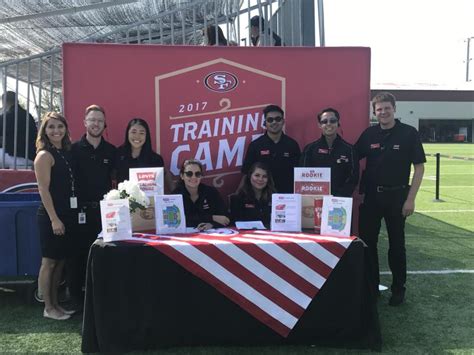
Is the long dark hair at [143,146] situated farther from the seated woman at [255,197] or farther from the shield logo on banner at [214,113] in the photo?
the seated woman at [255,197]

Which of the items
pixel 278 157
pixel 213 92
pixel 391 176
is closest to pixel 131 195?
pixel 278 157

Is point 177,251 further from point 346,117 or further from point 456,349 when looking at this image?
point 346,117

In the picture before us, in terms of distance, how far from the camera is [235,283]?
3238mm

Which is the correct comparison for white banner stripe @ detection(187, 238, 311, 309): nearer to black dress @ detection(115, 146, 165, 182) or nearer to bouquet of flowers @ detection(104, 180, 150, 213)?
bouquet of flowers @ detection(104, 180, 150, 213)

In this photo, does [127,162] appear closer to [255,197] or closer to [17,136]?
[255,197]

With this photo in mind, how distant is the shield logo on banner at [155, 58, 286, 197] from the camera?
15.6ft

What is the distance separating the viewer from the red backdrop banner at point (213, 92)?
464 cm

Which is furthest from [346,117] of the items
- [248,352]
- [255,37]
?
[248,352]

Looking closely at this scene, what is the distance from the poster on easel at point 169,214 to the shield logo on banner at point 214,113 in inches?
50.5

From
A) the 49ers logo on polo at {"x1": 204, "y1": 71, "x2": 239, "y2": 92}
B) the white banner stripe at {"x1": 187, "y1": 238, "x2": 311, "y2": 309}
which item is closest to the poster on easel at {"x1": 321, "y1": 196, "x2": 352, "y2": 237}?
the white banner stripe at {"x1": 187, "y1": 238, "x2": 311, "y2": 309}

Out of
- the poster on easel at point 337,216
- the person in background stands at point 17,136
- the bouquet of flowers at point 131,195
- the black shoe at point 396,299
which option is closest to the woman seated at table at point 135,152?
the bouquet of flowers at point 131,195

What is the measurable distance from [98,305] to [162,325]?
45 centimetres

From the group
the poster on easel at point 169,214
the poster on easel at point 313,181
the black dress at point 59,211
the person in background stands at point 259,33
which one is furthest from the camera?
the person in background stands at point 259,33

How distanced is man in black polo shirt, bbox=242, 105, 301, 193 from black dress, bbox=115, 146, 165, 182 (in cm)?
93
